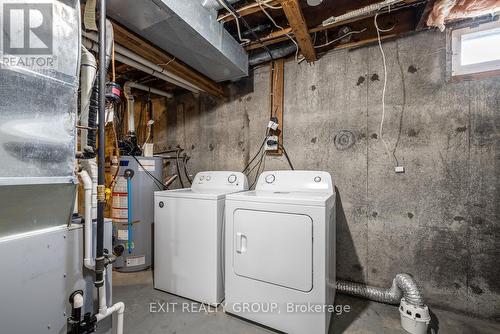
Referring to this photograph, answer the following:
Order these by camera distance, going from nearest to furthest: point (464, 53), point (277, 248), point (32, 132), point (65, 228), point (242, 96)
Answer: point (32, 132) < point (65, 228) < point (277, 248) < point (464, 53) < point (242, 96)

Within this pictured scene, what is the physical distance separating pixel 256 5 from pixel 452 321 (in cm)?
275

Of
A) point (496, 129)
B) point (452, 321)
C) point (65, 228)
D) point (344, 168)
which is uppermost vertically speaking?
point (496, 129)

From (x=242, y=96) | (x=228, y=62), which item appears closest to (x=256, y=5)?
(x=228, y=62)

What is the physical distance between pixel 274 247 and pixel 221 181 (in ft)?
3.50

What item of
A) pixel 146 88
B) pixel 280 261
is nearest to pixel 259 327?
pixel 280 261

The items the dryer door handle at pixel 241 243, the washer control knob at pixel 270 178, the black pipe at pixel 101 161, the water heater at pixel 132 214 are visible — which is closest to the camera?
the black pipe at pixel 101 161

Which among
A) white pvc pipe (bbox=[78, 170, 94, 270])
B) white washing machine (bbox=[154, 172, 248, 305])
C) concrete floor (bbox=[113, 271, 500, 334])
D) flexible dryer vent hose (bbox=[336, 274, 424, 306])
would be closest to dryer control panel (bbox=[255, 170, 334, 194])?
white washing machine (bbox=[154, 172, 248, 305])

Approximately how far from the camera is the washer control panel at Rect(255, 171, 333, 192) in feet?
6.59

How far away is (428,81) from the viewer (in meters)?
1.84

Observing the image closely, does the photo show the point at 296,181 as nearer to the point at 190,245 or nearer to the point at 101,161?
the point at 190,245

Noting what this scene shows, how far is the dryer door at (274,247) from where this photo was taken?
151 cm

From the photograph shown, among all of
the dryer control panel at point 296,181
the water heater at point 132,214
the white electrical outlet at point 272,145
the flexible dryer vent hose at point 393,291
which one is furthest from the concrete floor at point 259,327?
the white electrical outlet at point 272,145

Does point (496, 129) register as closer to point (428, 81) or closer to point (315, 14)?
point (428, 81)

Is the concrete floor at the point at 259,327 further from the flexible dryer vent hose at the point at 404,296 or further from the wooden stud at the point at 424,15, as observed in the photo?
the wooden stud at the point at 424,15
